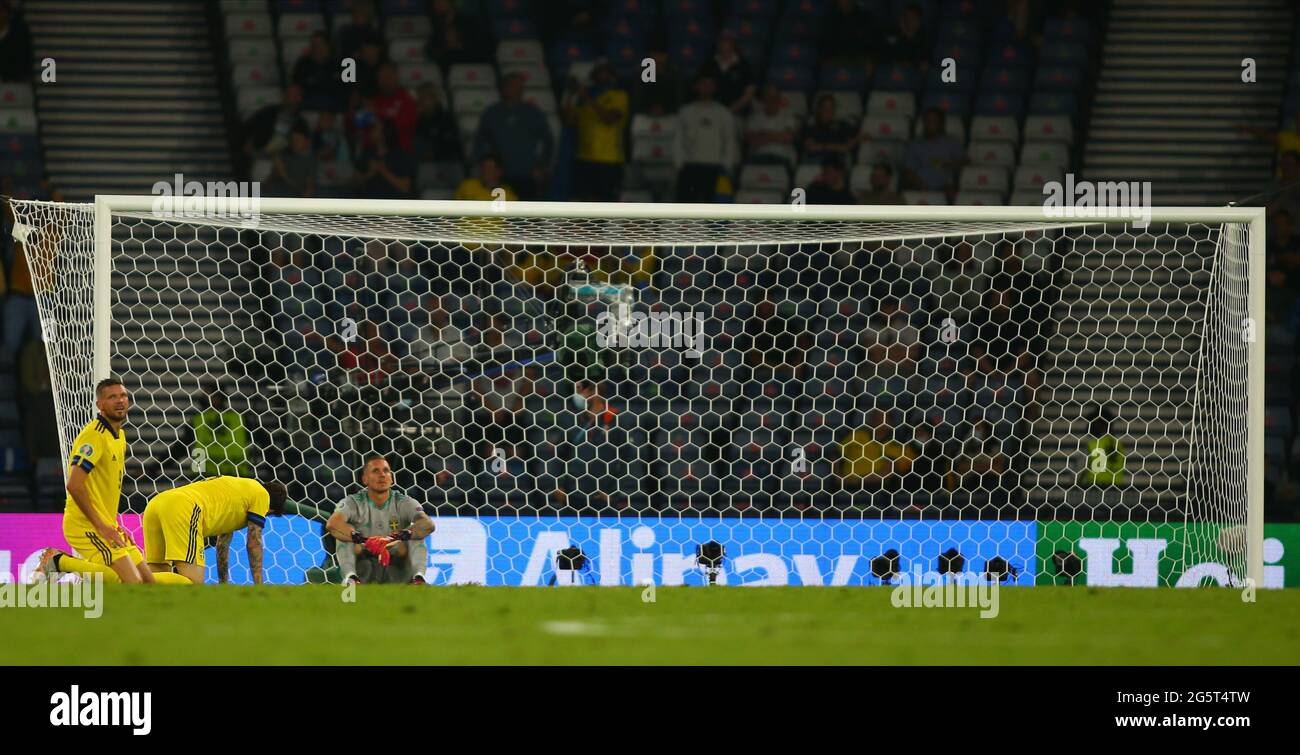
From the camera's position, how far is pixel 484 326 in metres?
11.4

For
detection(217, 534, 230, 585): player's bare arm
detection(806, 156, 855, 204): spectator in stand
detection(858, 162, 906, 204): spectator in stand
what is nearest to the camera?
detection(217, 534, 230, 585): player's bare arm

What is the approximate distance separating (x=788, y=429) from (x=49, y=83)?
26.7ft

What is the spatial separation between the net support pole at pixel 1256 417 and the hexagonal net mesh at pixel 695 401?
674mm

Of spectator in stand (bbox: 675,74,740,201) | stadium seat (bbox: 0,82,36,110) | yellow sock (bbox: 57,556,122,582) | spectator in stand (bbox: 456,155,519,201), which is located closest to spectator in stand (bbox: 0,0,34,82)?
stadium seat (bbox: 0,82,36,110)

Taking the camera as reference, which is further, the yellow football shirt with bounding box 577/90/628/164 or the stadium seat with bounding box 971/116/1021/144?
the stadium seat with bounding box 971/116/1021/144

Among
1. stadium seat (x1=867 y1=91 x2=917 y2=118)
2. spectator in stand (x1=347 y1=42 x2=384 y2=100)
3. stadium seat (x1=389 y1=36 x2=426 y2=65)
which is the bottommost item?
stadium seat (x1=867 y1=91 x2=917 y2=118)

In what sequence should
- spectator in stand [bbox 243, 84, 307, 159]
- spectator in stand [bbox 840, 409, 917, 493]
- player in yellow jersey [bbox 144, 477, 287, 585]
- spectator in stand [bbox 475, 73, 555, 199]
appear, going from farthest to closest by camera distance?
spectator in stand [bbox 243, 84, 307, 159] → spectator in stand [bbox 475, 73, 555, 199] → spectator in stand [bbox 840, 409, 917, 493] → player in yellow jersey [bbox 144, 477, 287, 585]

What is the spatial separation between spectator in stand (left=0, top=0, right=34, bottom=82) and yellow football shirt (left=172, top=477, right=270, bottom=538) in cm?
743

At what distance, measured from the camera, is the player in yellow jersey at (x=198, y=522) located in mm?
8102

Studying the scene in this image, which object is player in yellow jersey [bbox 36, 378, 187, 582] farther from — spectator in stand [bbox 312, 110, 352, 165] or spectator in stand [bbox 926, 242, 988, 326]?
spectator in stand [bbox 312, 110, 352, 165]

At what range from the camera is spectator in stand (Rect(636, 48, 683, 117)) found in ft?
45.2

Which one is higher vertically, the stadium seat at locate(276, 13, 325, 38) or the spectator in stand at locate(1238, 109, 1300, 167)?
the stadium seat at locate(276, 13, 325, 38)

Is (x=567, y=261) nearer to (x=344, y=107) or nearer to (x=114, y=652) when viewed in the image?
(x=344, y=107)

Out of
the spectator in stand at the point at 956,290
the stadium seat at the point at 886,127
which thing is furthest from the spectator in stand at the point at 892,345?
the stadium seat at the point at 886,127
